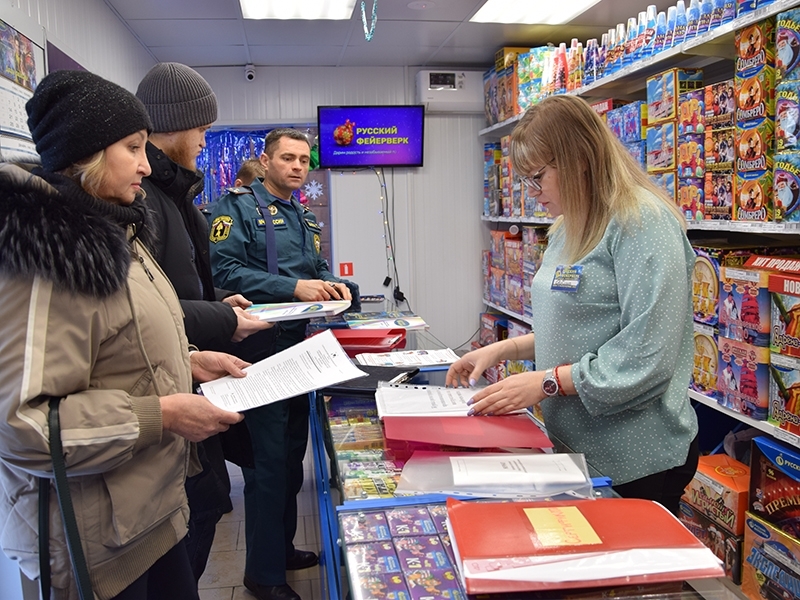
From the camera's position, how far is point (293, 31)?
4629mm

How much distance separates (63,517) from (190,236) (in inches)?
43.7

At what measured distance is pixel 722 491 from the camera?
264cm

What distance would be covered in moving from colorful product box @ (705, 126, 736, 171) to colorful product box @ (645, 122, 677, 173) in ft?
0.69

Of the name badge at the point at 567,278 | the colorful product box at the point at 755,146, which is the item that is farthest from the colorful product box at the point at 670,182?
the name badge at the point at 567,278

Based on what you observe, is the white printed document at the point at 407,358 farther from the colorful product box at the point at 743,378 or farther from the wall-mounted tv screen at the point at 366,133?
the wall-mounted tv screen at the point at 366,133

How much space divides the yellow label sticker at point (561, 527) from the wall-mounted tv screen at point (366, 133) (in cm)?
506

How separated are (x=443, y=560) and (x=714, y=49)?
2633 mm

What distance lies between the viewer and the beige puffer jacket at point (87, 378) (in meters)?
1.10

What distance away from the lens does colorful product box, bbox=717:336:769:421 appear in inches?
92.9

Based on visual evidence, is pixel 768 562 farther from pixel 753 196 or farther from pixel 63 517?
pixel 63 517

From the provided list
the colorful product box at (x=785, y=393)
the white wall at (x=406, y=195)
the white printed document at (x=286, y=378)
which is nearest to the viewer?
the white printed document at (x=286, y=378)

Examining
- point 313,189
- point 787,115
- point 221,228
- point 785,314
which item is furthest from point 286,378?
point 313,189

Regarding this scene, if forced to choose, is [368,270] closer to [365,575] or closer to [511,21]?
[511,21]

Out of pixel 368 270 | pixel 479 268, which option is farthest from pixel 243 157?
pixel 479 268
